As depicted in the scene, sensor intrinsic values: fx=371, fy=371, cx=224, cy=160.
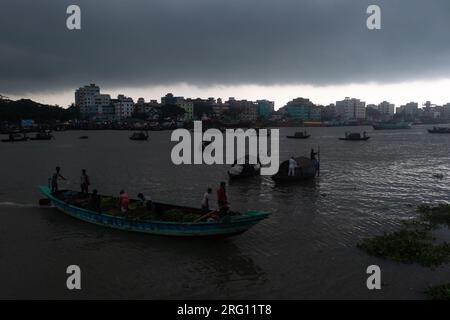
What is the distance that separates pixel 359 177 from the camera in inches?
1345

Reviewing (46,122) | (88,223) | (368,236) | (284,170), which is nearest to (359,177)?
(284,170)

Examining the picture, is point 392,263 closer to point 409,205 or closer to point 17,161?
point 409,205

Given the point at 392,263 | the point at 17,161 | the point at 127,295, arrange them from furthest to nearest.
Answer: the point at 17,161 → the point at 392,263 → the point at 127,295

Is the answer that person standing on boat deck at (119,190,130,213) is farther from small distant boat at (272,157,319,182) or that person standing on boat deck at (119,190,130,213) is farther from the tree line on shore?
the tree line on shore

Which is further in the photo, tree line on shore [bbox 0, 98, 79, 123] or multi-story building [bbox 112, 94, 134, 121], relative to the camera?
multi-story building [bbox 112, 94, 134, 121]

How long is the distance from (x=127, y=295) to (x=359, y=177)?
27.4 meters

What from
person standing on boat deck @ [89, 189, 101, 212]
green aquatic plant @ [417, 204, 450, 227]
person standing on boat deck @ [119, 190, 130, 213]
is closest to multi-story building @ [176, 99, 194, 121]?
person standing on boat deck @ [89, 189, 101, 212]

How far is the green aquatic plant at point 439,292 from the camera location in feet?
35.3

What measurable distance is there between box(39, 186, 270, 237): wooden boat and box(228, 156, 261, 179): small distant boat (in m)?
14.6

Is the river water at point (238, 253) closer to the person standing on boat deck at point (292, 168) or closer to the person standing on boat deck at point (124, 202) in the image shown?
the person standing on boat deck at point (124, 202)

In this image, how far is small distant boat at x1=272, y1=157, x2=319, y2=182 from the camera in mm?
29969

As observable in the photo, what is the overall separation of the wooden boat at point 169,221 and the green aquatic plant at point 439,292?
6.13m

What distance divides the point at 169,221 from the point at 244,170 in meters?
17.6

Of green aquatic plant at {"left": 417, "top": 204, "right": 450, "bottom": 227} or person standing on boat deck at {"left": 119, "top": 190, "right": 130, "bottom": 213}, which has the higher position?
person standing on boat deck at {"left": 119, "top": 190, "right": 130, "bottom": 213}
